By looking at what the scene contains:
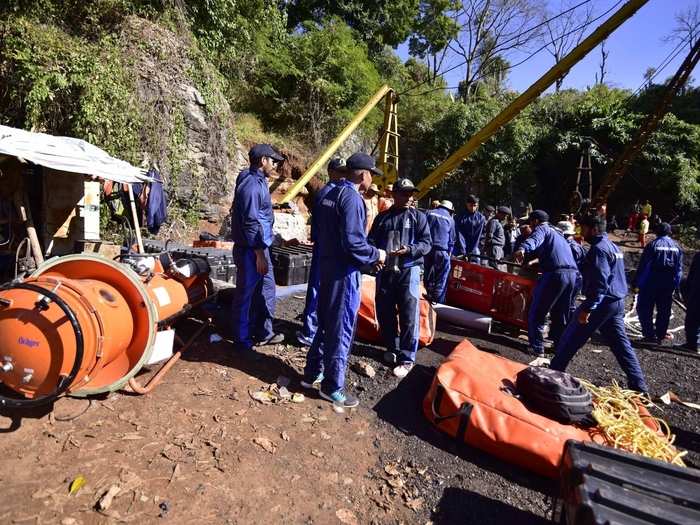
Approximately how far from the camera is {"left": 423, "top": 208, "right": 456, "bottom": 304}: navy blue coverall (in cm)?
665

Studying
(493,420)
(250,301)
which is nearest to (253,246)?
(250,301)

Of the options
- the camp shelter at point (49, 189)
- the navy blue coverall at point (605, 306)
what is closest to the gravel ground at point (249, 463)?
the navy blue coverall at point (605, 306)

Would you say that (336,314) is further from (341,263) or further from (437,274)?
(437,274)

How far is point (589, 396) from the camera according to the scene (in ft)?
10.4

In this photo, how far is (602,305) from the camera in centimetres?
431

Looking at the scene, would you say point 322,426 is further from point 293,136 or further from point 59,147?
point 293,136

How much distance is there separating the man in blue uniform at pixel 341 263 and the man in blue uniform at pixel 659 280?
5509 millimetres

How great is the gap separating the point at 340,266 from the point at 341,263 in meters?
0.03

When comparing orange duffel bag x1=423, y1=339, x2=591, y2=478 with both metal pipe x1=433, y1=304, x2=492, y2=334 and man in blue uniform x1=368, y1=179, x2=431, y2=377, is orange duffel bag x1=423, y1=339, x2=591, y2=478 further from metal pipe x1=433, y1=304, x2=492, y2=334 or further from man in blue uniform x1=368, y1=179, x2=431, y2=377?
metal pipe x1=433, y1=304, x2=492, y2=334

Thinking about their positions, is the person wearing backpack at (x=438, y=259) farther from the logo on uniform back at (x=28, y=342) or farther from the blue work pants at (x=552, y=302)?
the logo on uniform back at (x=28, y=342)

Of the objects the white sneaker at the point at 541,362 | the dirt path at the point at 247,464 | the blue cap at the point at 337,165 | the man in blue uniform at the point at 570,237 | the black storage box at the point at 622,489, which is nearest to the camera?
the black storage box at the point at 622,489

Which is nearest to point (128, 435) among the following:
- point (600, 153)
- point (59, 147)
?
point (59, 147)

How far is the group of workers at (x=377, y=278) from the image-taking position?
3.45m

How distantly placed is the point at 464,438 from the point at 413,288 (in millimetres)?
1611
